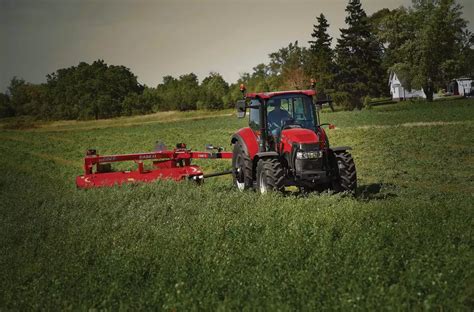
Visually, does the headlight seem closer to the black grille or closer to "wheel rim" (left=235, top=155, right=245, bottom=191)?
the black grille

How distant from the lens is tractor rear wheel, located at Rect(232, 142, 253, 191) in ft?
39.4

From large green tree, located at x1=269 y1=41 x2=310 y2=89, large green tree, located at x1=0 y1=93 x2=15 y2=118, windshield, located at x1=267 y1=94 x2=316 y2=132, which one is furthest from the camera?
large green tree, located at x1=0 y1=93 x2=15 y2=118

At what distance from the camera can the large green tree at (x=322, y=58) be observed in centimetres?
4166

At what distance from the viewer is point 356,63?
46969 mm

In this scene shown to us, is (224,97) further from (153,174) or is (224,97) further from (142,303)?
(142,303)

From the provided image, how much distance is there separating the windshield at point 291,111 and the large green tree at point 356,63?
110ft

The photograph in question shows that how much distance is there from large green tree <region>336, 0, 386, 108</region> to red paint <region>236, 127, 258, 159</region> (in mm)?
32800

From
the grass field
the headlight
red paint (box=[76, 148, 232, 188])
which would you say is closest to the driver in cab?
the headlight

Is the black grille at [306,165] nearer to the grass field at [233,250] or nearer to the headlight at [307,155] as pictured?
the headlight at [307,155]

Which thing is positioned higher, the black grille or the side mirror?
the side mirror

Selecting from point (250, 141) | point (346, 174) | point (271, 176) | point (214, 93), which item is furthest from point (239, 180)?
point (214, 93)

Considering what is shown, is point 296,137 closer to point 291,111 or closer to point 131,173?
point 291,111

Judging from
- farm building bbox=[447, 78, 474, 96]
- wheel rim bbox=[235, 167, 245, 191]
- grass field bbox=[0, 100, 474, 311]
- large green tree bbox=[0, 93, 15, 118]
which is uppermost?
large green tree bbox=[0, 93, 15, 118]

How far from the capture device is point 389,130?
2753cm
